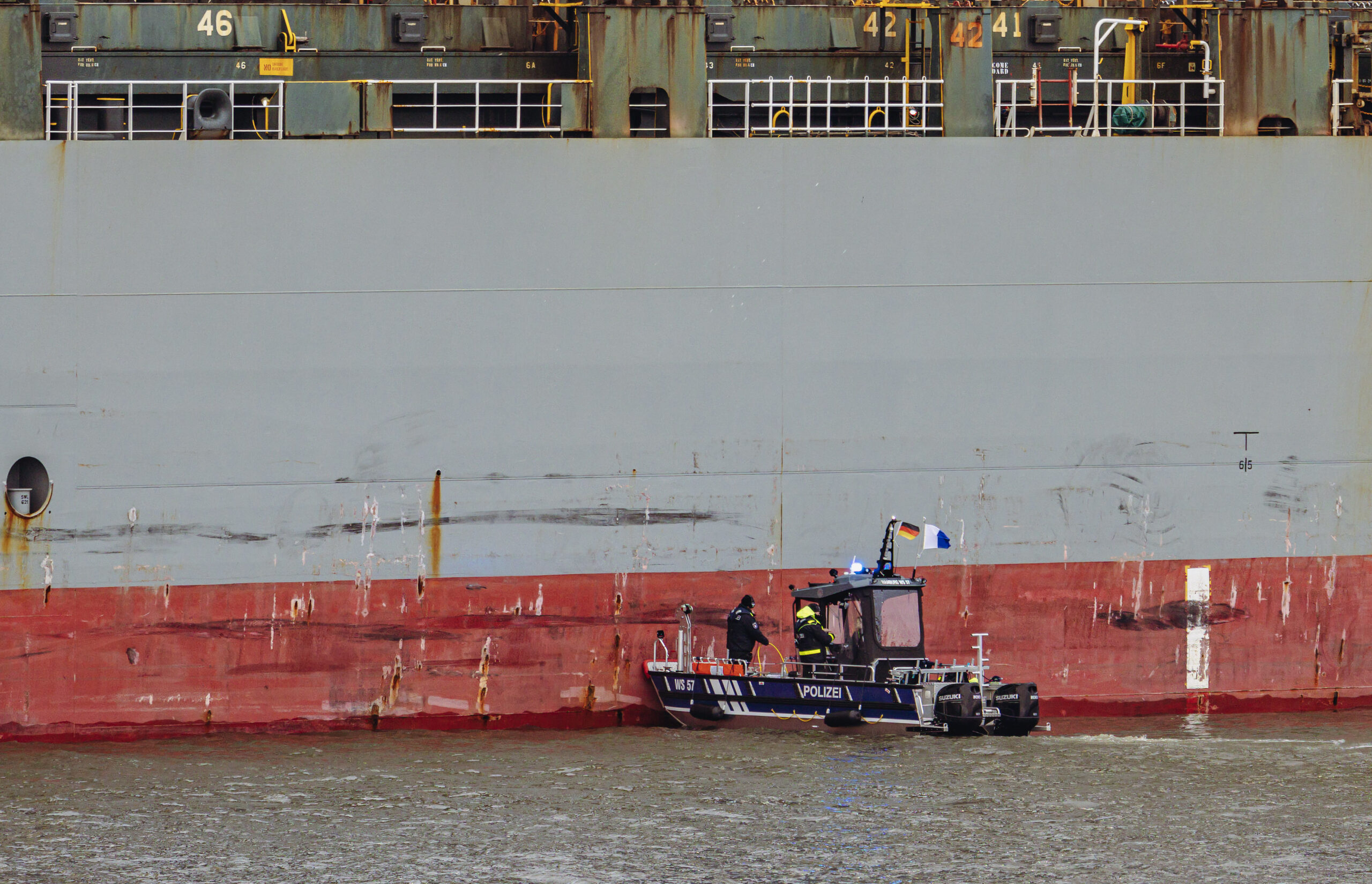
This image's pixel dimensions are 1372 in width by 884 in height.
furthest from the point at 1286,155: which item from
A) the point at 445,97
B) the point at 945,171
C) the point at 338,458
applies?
the point at 338,458

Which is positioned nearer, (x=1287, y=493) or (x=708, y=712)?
(x=708, y=712)

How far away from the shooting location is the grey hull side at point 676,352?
11328 mm

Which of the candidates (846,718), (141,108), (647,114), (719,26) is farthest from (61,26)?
(846,718)

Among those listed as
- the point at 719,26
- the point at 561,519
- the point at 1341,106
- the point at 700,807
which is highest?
the point at 719,26

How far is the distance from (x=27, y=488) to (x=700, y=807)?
5.42 metres

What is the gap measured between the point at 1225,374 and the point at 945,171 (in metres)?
2.70

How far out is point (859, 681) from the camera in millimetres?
11406

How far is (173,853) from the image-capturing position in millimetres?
8625

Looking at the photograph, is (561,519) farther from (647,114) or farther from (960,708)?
(647,114)

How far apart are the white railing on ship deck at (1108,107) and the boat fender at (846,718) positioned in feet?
15.4

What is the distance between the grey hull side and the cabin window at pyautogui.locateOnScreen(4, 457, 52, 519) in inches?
4.3

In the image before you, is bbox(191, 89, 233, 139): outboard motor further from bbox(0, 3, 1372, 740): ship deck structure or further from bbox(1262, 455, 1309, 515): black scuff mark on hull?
bbox(1262, 455, 1309, 515): black scuff mark on hull

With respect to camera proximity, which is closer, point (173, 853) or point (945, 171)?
point (173, 853)

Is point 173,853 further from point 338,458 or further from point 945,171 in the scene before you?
point 945,171
